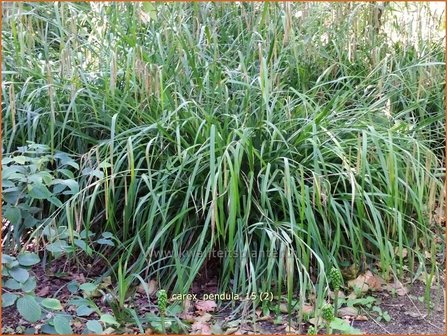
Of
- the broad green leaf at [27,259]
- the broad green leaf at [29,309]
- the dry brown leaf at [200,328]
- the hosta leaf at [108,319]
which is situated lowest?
the dry brown leaf at [200,328]

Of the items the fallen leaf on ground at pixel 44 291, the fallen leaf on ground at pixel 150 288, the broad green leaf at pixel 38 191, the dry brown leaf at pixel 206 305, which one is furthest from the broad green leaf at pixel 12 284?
the dry brown leaf at pixel 206 305

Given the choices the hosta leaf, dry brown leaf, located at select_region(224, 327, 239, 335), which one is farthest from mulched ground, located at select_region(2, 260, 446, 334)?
the hosta leaf

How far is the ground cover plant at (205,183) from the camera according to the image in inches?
87.4

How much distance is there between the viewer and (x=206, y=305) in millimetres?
2346

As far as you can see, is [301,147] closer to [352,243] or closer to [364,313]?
[352,243]

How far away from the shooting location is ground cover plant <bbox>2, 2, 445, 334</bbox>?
2219 mm

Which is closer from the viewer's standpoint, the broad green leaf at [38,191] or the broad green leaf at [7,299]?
the broad green leaf at [7,299]

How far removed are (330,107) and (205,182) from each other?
81 centimetres

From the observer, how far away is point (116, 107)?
2.76 m

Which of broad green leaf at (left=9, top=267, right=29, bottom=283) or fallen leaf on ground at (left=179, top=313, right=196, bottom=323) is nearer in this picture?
broad green leaf at (left=9, top=267, right=29, bottom=283)

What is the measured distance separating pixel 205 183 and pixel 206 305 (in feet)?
1.60

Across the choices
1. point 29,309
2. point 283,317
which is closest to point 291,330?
point 283,317

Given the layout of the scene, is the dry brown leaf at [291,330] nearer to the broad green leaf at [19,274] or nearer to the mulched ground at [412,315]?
the mulched ground at [412,315]

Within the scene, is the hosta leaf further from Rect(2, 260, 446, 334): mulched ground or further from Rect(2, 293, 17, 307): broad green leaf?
Rect(2, 293, 17, 307): broad green leaf
